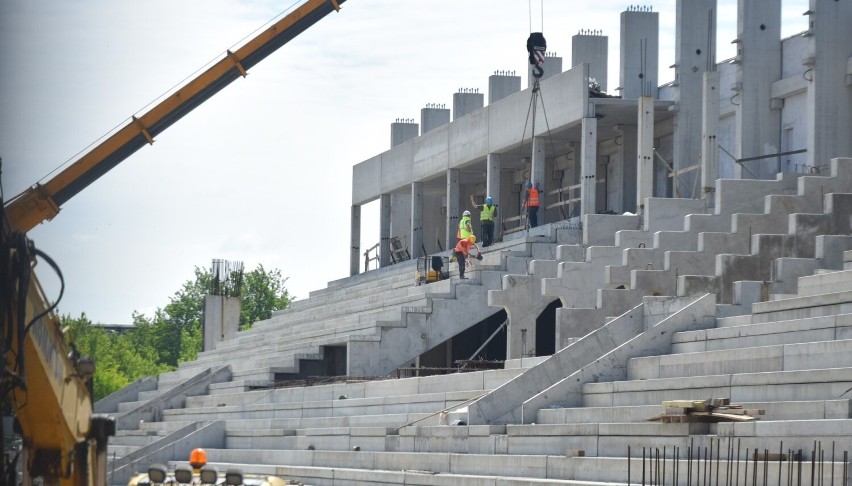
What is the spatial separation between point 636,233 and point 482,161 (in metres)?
15.9

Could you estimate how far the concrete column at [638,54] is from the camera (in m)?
41.8

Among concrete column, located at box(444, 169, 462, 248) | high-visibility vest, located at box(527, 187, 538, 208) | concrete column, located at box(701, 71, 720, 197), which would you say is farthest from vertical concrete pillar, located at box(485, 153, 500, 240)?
concrete column, located at box(701, 71, 720, 197)

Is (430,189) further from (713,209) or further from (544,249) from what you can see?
(713,209)

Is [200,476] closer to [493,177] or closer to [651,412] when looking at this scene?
[651,412]

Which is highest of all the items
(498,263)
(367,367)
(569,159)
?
(569,159)

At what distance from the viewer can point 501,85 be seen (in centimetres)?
5256

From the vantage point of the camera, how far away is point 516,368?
2877cm

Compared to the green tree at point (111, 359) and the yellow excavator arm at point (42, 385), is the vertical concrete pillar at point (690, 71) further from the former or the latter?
the green tree at point (111, 359)

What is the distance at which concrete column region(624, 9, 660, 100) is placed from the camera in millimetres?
41812

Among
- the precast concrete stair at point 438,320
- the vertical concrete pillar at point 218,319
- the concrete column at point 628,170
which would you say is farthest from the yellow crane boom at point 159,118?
the vertical concrete pillar at point 218,319

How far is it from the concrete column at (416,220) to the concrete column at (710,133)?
62.3ft

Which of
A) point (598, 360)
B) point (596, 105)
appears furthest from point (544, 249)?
point (598, 360)

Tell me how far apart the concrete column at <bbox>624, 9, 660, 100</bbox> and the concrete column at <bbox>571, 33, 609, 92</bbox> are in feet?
10.1

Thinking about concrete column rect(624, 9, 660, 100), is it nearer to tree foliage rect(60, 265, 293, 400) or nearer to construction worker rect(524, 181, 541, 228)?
construction worker rect(524, 181, 541, 228)
